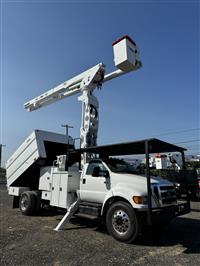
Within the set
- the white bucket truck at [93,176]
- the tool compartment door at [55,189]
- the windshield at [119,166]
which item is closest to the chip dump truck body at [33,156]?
the white bucket truck at [93,176]

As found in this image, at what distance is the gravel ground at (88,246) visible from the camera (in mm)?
4734

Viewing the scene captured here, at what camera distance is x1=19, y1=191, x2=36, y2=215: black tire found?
9102 millimetres

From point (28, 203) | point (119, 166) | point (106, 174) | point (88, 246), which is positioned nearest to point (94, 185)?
point (106, 174)

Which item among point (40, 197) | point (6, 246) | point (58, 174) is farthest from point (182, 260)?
point (40, 197)

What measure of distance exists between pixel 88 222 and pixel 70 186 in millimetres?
1463

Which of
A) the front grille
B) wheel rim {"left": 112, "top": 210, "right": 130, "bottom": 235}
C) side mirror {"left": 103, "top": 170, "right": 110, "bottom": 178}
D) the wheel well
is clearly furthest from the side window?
the front grille

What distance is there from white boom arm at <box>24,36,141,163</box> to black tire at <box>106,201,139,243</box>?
8.52ft

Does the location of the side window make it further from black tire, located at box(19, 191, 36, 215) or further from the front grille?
black tire, located at box(19, 191, 36, 215)

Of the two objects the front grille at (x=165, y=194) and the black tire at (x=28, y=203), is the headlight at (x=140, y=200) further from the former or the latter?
the black tire at (x=28, y=203)

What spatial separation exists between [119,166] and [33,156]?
3534 millimetres

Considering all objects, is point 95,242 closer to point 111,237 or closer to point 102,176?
point 111,237

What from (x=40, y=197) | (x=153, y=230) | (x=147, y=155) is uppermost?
(x=147, y=155)

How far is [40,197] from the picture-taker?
9258mm

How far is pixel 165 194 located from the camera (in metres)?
6.25
